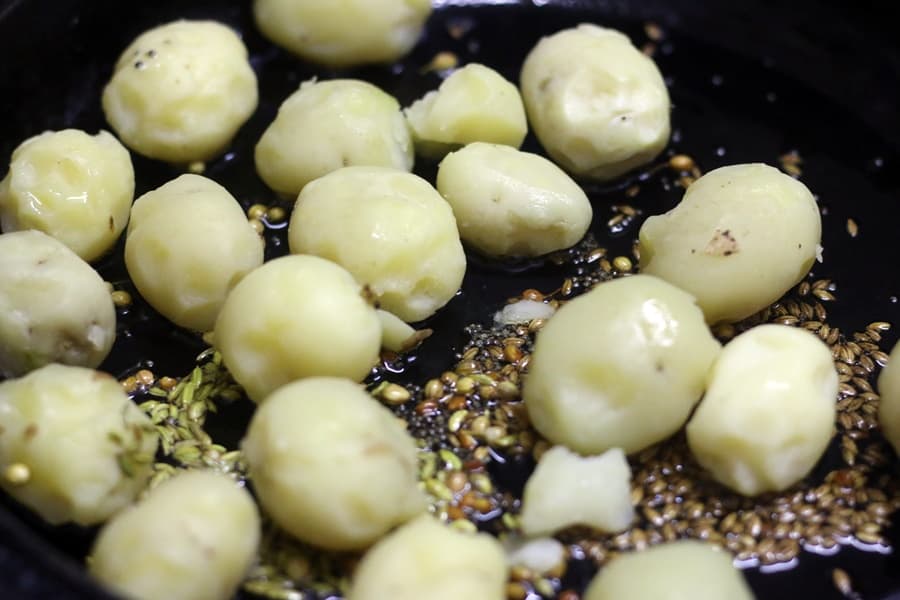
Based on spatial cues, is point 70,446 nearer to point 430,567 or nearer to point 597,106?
point 430,567

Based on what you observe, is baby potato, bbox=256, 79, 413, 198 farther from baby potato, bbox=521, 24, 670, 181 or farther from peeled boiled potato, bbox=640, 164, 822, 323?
peeled boiled potato, bbox=640, 164, 822, 323

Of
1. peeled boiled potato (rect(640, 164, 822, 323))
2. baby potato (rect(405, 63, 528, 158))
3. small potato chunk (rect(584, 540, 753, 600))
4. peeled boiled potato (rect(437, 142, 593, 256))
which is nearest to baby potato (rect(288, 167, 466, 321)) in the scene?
peeled boiled potato (rect(437, 142, 593, 256))

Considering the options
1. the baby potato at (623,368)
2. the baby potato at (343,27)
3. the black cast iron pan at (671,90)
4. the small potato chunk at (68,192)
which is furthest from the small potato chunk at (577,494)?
the baby potato at (343,27)

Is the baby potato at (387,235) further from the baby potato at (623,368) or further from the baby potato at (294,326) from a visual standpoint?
the baby potato at (623,368)

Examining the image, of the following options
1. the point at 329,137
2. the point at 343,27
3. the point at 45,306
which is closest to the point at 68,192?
the point at 45,306

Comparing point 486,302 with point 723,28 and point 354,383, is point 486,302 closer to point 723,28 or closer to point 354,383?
point 354,383

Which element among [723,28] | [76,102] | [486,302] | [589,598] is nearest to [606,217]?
[486,302]

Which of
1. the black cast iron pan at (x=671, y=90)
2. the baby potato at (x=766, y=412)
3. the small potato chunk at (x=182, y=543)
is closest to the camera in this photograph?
the small potato chunk at (x=182, y=543)
